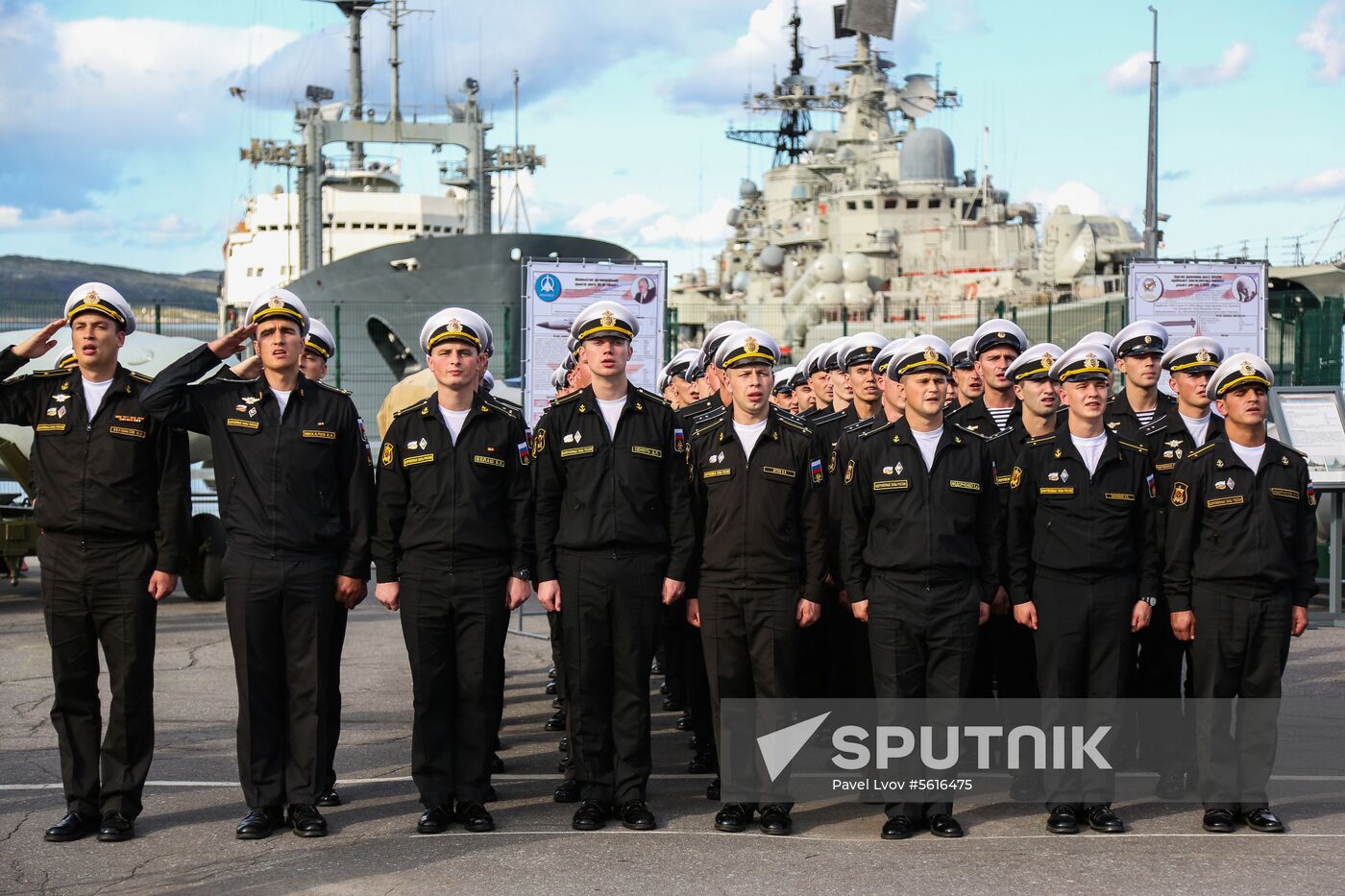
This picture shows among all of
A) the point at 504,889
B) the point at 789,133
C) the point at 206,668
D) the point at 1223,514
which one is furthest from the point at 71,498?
the point at 789,133

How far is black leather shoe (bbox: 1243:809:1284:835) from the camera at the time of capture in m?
5.79

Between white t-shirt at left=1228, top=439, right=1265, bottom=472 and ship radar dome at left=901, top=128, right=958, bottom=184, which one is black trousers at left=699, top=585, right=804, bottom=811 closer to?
white t-shirt at left=1228, top=439, right=1265, bottom=472

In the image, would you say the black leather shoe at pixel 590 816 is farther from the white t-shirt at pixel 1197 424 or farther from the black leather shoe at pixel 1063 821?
the white t-shirt at pixel 1197 424

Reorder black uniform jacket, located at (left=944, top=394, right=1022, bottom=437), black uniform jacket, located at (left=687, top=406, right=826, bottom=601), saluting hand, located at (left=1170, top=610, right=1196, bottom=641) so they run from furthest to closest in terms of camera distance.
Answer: black uniform jacket, located at (left=944, top=394, right=1022, bottom=437)
saluting hand, located at (left=1170, top=610, right=1196, bottom=641)
black uniform jacket, located at (left=687, top=406, right=826, bottom=601)

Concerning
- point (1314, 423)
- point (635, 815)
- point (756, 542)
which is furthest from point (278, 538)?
point (1314, 423)

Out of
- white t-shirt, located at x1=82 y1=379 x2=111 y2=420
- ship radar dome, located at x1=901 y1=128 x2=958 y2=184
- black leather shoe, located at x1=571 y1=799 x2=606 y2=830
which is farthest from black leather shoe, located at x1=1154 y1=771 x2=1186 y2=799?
ship radar dome, located at x1=901 y1=128 x2=958 y2=184

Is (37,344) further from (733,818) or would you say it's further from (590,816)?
(733,818)

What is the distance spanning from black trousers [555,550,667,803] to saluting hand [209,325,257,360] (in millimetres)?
1609

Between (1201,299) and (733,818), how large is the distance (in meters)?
7.78

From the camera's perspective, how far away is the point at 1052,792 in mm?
5949

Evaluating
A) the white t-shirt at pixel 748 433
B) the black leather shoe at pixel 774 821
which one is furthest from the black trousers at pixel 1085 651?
the white t-shirt at pixel 748 433

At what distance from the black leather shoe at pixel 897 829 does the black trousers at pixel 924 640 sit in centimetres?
3

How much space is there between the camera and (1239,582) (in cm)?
600

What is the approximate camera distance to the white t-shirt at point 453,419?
6.03m
